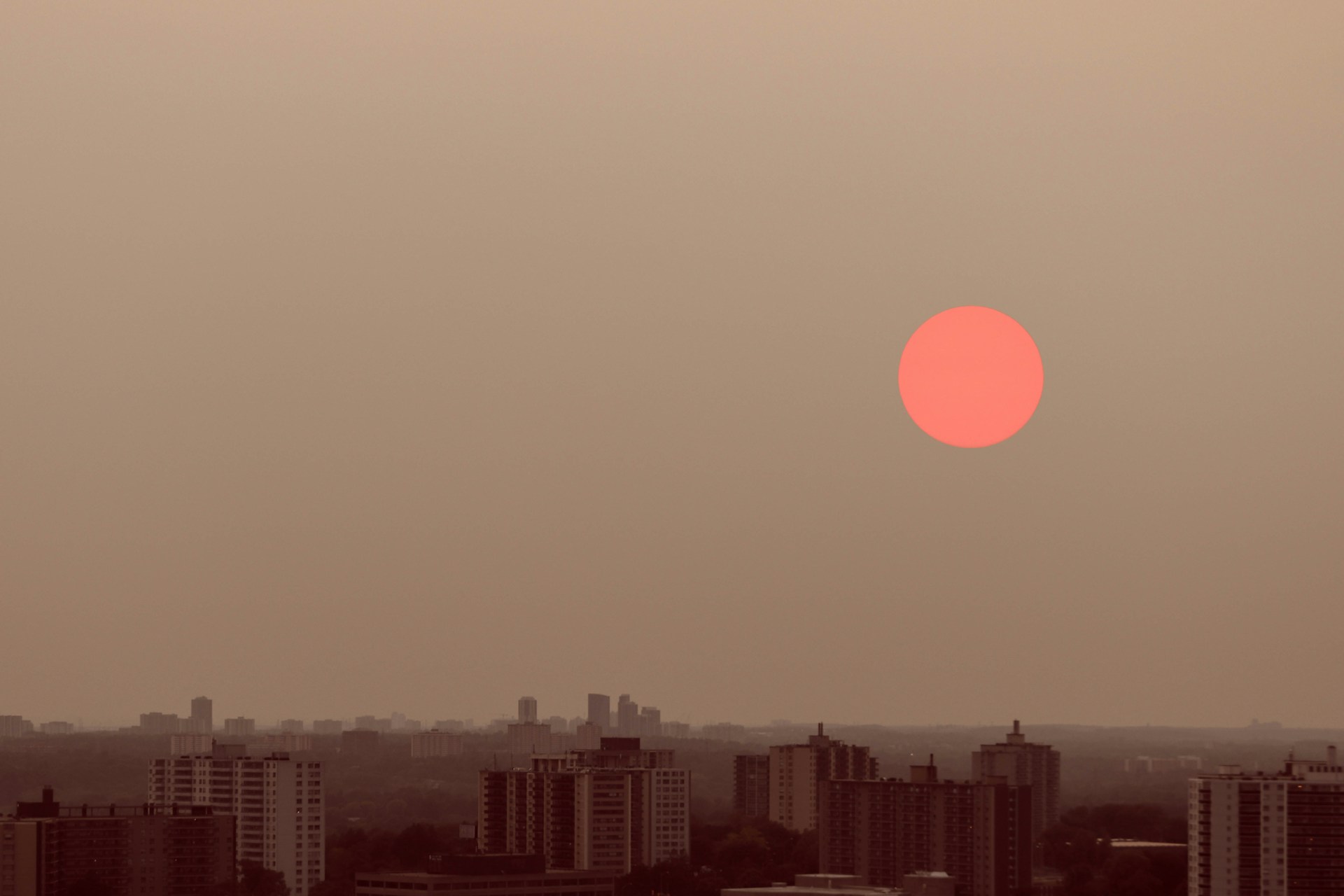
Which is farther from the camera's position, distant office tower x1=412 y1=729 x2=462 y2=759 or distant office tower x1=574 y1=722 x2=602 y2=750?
distant office tower x1=412 y1=729 x2=462 y2=759

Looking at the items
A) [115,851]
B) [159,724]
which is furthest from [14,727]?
[115,851]

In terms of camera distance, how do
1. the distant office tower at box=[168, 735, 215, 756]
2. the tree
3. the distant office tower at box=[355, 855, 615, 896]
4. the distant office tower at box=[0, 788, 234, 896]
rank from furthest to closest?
1. the distant office tower at box=[168, 735, 215, 756]
2. the tree
3. the distant office tower at box=[0, 788, 234, 896]
4. the distant office tower at box=[355, 855, 615, 896]

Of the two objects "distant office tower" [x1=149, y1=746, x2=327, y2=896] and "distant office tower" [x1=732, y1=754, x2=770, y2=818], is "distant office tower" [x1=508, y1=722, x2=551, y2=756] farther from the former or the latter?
"distant office tower" [x1=149, y1=746, x2=327, y2=896]

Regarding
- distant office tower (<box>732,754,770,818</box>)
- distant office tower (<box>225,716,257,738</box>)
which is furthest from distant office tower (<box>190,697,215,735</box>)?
distant office tower (<box>732,754,770,818</box>)

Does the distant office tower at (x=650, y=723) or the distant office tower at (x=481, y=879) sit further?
the distant office tower at (x=650, y=723)

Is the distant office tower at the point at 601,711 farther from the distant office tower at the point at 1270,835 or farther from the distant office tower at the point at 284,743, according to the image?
the distant office tower at the point at 1270,835

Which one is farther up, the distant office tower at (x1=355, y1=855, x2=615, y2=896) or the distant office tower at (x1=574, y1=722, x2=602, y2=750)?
the distant office tower at (x1=355, y1=855, x2=615, y2=896)

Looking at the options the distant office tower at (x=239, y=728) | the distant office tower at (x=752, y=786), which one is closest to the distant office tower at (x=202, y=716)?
the distant office tower at (x=239, y=728)
